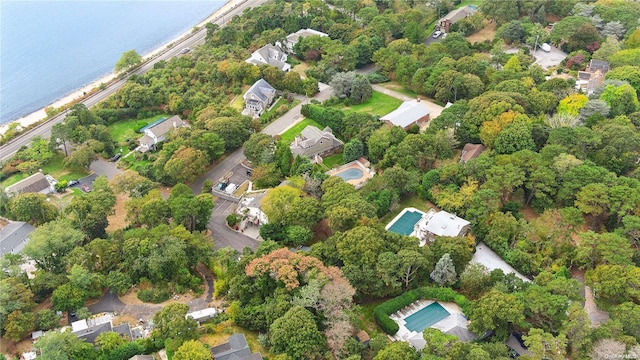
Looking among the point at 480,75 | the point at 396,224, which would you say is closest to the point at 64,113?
the point at 396,224

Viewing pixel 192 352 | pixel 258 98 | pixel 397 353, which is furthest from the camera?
pixel 258 98

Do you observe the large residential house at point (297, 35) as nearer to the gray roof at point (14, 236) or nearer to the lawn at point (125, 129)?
the lawn at point (125, 129)

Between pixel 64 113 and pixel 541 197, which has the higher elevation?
pixel 64 113

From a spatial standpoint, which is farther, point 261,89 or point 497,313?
point 261,89

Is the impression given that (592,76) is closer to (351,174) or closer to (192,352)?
(351,174)

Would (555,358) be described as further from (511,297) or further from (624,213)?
(624,213)

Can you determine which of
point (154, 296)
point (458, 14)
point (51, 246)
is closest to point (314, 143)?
point (154, 296)
